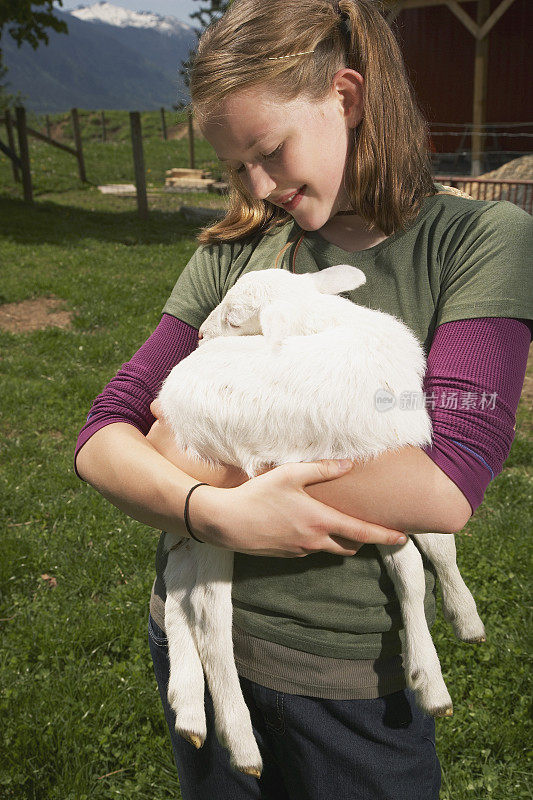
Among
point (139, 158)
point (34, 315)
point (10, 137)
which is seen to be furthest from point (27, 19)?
point (34, 315)

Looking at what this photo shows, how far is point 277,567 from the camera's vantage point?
5.66ft

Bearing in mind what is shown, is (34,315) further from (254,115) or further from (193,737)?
(193,737)

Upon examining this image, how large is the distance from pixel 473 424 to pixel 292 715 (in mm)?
880

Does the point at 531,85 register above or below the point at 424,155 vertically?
below

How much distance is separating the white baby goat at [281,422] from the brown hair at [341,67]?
0.24 meters

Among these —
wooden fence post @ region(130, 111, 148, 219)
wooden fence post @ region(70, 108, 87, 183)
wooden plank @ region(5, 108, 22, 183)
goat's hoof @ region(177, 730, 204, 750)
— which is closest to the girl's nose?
goat's hoof @ region(177, 730, 204, 750)

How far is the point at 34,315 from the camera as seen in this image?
334 inches

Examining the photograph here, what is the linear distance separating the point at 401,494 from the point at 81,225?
43.1 feet

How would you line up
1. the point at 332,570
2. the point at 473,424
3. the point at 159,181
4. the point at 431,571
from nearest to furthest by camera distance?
the point at 473,424 → the point at 332,570 → the point at 431,571 → the point at 159,181

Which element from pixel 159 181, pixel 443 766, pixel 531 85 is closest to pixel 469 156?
pixel 531 85

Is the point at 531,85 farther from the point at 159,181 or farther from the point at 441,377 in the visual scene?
the point at 441,377

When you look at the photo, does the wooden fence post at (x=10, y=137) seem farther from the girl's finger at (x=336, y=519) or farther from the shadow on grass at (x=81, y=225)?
the girl's finger at (x=336, y=519)

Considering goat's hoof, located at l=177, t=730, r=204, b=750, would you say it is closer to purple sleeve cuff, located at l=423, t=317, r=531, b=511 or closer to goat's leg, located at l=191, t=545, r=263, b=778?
goat's leg, located at l=191, t=545, r=263, b=778

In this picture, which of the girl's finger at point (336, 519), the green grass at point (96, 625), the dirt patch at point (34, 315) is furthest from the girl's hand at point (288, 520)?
the dirt patch at point (34, 315)
